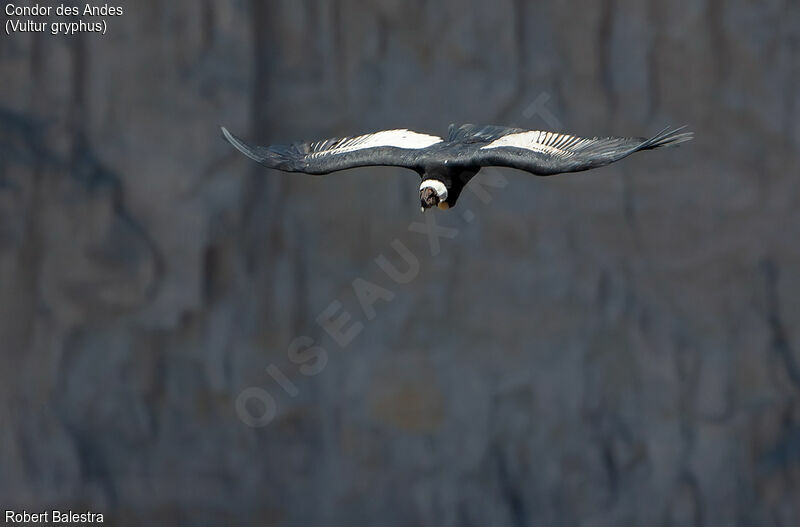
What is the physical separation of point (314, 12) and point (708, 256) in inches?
72.1

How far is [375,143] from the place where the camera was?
5301 millimetres

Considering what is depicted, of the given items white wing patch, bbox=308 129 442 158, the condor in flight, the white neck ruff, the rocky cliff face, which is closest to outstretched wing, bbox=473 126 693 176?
the condor in flight

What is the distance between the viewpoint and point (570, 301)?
637 centimetres

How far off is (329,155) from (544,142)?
656mm

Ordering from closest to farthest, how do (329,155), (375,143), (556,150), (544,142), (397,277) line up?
(556,150), (544,142), (329,155), (375,143), (397,277)

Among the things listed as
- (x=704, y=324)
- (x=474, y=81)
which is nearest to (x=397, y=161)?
(x=474, y=81)

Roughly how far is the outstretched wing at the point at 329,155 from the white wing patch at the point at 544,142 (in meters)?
0.26

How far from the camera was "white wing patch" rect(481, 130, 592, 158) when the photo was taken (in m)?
4.57

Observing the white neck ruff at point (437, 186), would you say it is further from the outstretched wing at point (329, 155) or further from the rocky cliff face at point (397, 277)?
the rocky cliff face at point (397, 277)

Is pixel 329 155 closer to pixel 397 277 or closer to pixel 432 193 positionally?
pixel 432 193

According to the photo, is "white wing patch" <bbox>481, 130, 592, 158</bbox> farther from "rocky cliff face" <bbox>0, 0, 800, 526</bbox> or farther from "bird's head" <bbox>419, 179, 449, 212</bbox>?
"rocky cliff face" <bbox>0, 0, 800, 526</bbox>

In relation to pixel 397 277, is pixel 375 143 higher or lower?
higher

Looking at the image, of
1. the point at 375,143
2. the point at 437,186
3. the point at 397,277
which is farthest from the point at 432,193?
the point at 397,277

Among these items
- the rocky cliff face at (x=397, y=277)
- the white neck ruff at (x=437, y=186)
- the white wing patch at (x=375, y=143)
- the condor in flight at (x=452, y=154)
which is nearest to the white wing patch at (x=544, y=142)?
the condor in flight at (x=452, y=154)
